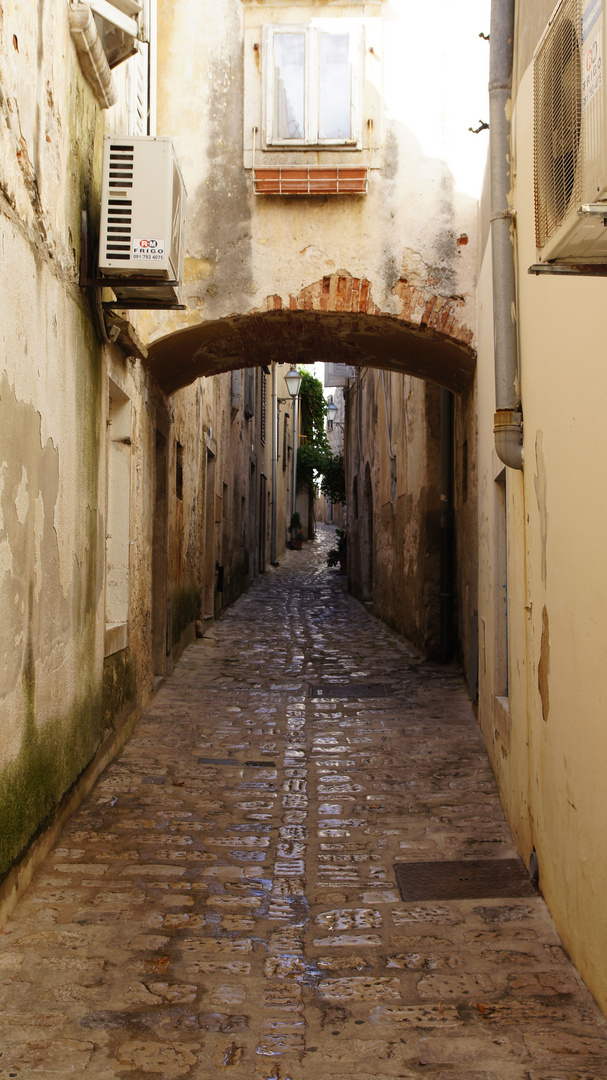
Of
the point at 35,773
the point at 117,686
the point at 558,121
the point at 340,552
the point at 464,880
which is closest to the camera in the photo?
the point at 558,121

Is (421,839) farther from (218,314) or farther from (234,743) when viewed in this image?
(218,314)

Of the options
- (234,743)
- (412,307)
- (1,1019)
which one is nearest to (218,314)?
(412,307)

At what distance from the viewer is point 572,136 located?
7.06 ft

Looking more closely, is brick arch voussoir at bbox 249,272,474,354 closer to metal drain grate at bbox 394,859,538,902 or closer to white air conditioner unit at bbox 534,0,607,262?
metal drain grate at bbox 394,859,538,902

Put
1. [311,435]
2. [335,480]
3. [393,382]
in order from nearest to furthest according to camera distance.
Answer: [393,382], [335,480], [311,435]

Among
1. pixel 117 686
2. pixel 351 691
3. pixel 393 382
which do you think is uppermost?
pixel 393 382

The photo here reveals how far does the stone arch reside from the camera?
651 centimetres

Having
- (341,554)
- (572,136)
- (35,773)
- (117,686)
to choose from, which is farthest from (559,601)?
(341,554)

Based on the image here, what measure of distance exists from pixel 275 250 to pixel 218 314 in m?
0.64

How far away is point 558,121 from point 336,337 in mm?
5129

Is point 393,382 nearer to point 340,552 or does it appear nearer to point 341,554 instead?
point 341,554

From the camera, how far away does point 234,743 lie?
20.4 ft

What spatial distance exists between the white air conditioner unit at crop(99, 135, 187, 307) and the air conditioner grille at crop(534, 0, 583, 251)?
9.07 feet

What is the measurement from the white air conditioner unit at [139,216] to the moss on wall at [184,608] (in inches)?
162
